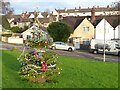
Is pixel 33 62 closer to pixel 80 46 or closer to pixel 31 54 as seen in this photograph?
pixel 31 54

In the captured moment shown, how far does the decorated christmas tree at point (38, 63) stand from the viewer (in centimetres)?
1280

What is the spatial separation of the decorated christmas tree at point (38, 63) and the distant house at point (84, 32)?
50.1 meters

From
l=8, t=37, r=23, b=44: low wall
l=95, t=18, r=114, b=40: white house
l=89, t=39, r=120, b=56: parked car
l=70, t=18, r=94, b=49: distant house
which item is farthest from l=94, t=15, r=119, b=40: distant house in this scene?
l=89, t=39, r=120, b=56: parked car

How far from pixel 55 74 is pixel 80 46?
44.8 metres

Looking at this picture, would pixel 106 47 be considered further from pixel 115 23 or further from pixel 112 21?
pixel 112 21

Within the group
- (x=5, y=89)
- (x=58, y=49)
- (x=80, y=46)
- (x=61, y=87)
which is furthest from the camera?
(x=80, y=46)

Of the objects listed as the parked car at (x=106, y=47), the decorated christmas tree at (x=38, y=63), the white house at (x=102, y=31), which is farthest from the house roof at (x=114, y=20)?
the decorated christmas tree at (x=38, y=63)

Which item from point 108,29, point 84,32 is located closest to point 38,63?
point 84,32

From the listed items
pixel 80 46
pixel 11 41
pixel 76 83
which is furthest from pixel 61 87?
pixel 11 41

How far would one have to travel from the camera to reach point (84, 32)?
64812mm

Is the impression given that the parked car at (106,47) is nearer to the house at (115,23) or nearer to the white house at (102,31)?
the white house at (102,31)

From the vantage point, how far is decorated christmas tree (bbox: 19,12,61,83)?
1280 cm

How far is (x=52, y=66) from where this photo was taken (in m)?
13.3

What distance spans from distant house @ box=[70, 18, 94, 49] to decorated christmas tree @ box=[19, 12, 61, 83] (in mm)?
50102
